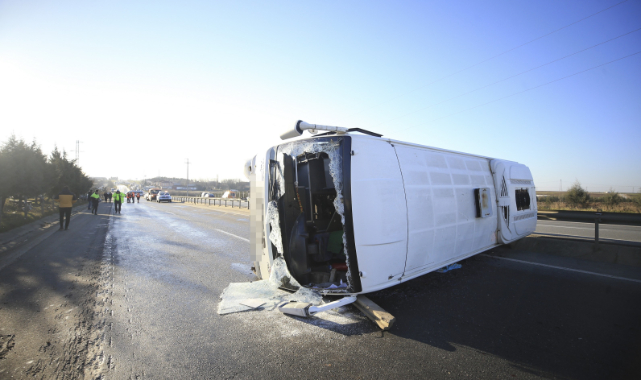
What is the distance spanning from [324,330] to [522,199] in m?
6.83

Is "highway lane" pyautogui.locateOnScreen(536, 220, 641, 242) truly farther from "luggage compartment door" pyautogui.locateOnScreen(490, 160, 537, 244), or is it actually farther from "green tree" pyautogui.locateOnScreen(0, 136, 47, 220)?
"green tree" pyautogui.locateOnScreen(0, 136, 47, 220)

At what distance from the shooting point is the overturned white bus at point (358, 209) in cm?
384

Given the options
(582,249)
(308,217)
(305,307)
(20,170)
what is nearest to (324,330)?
(305,307)

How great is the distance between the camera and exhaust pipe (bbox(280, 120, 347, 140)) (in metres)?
4.22

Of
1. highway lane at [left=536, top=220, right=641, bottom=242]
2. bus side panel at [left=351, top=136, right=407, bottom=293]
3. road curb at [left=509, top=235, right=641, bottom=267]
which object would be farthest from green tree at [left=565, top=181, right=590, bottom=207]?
bus side panel at [left=351, top=136, right=407, bottom=293]

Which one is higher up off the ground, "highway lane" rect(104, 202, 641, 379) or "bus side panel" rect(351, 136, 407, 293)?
"bus side panel" rect(351, 136, 407, 293)

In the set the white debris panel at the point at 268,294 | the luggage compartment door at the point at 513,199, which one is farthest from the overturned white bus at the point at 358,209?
the luggage compartment door at the point at 513,199

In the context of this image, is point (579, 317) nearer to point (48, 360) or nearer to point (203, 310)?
point (203, 310)

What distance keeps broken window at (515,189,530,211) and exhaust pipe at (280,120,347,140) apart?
576cm

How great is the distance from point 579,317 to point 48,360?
610 cm

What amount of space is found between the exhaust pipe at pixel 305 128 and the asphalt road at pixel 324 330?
2.55m

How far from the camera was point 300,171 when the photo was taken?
509 cm

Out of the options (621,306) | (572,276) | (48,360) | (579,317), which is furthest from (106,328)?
(572,276)

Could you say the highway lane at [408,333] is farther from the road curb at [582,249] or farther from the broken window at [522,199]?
the broken window at [522,199]
